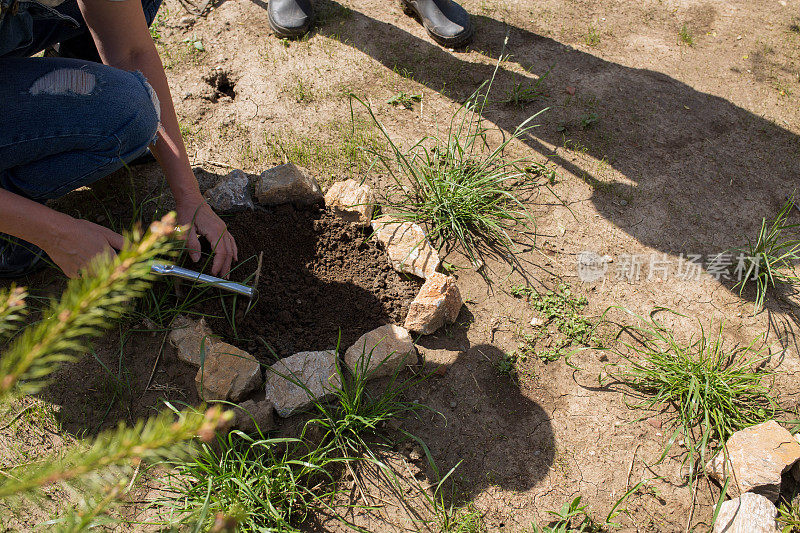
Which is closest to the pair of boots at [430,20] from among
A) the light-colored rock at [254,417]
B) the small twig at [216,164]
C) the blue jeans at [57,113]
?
the small twig at [216,164]

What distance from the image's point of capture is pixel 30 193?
208 cm

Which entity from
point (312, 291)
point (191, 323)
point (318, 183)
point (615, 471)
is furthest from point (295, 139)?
point (615, 471)

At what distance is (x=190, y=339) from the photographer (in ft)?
7.01

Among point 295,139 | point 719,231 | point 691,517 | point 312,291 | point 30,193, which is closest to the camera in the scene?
point 691,517

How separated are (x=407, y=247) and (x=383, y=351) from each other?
1.72ft

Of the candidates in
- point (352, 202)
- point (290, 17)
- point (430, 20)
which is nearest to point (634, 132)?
point (430, 20)

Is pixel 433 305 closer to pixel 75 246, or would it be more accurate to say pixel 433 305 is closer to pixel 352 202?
pixel 352 202

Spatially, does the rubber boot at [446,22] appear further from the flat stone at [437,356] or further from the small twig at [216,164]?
the flat stone at [437,356]

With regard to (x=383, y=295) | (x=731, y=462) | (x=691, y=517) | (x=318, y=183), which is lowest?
(x=691, y=517)

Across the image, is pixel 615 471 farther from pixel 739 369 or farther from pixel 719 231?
pixel 719 231

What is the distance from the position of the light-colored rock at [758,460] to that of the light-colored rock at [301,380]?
1.44 metres

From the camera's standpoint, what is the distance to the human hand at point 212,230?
2.20 metres

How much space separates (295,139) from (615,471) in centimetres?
220

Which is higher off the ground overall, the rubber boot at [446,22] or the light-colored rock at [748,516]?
the rubber boot at [446,22]
